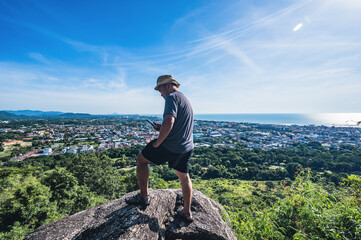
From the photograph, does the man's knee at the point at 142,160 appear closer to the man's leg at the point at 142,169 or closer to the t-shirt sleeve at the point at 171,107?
the man's leg at the point at 142,169

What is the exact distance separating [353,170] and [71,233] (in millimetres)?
55527

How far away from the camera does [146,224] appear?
2443 millimetres

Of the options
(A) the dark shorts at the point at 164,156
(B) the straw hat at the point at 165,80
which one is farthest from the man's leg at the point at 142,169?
(B) the straw hat at the point at 165,80

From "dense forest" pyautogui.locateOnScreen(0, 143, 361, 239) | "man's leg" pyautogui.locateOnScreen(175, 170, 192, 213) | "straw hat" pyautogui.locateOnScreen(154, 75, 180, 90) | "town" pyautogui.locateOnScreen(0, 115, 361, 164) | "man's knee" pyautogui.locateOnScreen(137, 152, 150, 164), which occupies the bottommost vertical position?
"town" pyautogui.locateOnScreen(0, 115, 361, 164)

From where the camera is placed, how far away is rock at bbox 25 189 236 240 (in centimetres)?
230

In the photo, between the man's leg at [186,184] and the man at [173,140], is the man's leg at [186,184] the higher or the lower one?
the lower one

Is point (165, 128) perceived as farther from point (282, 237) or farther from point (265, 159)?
point (265, 159)

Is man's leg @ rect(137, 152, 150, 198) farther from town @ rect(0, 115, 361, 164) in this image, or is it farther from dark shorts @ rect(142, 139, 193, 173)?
town @ rect(0, 115, 361, 164)

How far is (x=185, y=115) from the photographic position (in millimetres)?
2484

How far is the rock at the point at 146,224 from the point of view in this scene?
2299 mm

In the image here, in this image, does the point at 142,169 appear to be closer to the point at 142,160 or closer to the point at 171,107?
the point at 142,160

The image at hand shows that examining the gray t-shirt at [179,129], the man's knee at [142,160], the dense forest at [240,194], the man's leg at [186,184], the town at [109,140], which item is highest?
the gray t-shirt at [179,129]

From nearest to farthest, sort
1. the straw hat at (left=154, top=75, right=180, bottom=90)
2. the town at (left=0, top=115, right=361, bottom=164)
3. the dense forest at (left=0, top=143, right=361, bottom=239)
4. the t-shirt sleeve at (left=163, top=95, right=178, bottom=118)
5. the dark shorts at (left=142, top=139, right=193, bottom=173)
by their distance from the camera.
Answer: the t-shirt sleeve at (left=163, top=95, right=178, bottom=118) < the dense forest at (left=0, top=143, right=361, bottom=239) < the dark shorts at (left=142, top=139, right=193, bottom=173) < the straw hat at (left=154, top=75, right=180, bottom=90) < the town at (left=0, top=115, right=361, bottom=164)

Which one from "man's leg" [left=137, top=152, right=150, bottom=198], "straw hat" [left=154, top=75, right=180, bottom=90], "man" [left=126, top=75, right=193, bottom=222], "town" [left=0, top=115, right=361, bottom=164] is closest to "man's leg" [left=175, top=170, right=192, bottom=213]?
"man" [left=126, top=75, right=193, bottom=222]
